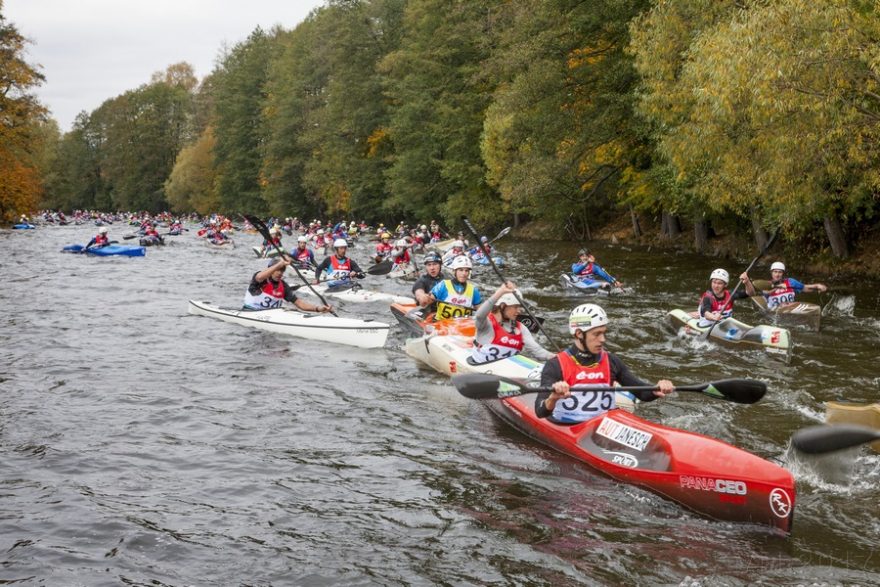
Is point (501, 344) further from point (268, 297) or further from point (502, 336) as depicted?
point (268, 297)

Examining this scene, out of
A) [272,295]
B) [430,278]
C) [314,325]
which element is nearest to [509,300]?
[430,278]

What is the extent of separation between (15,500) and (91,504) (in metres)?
0.66

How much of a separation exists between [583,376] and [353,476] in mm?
2298

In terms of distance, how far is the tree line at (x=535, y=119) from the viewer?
1256cm

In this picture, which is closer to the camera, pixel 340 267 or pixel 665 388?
pixel 665 388

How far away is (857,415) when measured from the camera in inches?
294

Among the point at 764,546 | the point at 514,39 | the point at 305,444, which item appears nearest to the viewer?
the point at 764,546

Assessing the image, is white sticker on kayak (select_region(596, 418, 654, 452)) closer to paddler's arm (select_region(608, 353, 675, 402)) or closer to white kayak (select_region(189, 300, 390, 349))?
paddler's arm (select_region(608, 353, 675, 402))

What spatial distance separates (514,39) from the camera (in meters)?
30.1

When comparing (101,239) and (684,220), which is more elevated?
(684,220)

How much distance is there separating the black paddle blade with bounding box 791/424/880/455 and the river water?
0.65 metres

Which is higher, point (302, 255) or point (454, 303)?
point (302, 255)

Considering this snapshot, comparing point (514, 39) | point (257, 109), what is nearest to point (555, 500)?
point (514, 39)

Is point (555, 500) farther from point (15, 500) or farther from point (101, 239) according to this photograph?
point (101, 239)
